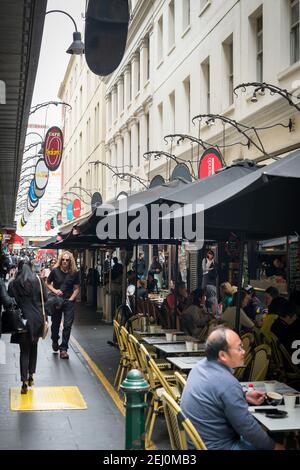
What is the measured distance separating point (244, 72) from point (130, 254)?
579 centimetres

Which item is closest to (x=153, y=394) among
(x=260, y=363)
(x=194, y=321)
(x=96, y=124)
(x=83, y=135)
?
(x=260, y=363)

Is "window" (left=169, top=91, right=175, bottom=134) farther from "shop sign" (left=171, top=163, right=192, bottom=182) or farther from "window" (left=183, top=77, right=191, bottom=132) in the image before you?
"shop sign" (left=171, top=163, right=192, bottom=182)

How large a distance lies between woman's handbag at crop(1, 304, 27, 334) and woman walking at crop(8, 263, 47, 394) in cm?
14

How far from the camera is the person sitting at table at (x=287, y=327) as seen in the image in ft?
26.2

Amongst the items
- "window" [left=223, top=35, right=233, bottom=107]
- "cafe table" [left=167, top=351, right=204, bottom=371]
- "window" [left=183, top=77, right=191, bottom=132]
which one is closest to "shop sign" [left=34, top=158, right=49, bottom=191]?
"window" [left=183, top=77, right=191, bottom=132]

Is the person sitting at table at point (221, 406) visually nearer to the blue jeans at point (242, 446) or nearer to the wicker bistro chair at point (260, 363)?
the blue jeans at point (242, 446)

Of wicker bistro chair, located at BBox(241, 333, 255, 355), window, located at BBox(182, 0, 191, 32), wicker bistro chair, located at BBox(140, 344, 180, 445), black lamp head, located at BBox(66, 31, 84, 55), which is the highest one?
window, located at BBox(182, 0, 191, 32)

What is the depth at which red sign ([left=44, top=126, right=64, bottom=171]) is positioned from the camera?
59.1 ft

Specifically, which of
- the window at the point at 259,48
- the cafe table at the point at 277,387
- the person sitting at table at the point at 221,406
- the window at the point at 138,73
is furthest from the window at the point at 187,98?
the person sitting at table at the point at 221,406

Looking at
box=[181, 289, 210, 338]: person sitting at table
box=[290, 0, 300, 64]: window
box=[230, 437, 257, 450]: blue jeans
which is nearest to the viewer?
box=[230, 437, 257, 450]: blue jeans

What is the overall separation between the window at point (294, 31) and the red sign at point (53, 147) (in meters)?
6.70
